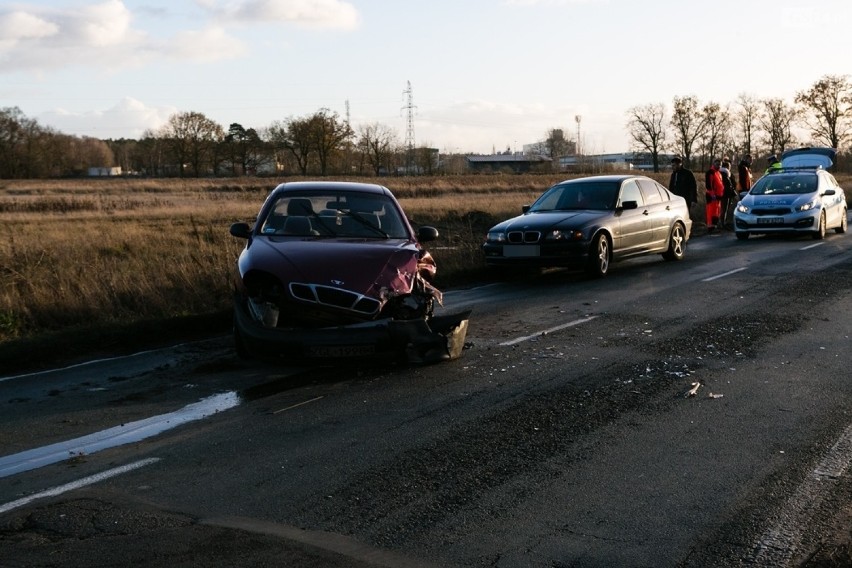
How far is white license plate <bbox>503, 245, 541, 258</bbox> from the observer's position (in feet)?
49.1

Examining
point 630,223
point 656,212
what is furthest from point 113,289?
point 656,212

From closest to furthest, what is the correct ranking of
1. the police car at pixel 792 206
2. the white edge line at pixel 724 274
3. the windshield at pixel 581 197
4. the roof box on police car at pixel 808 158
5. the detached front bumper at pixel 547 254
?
the white edge line at pixel 724 274, the detached front bumper at pixel 547 254, the windshield at pixel 581 197, the police car at pixel 792 206, the roof box on police car at pixel 808 158

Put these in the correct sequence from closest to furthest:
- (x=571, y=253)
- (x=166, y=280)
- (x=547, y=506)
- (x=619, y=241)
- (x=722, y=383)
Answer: (x=547, y=506) → (x=722, y=383) → (x=166, y=280) → (x=571, y=253) → (x=619, y=241)

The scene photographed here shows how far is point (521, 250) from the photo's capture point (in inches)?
592

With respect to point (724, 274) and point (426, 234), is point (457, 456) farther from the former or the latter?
point (724, 274)

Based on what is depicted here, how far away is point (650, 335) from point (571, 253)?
5265mm

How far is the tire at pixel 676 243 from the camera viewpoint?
17719 millimetres

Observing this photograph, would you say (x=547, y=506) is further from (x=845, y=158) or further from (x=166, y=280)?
(x=845, y=158)

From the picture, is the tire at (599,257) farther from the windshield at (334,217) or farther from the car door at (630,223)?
the windshield at (334,217)

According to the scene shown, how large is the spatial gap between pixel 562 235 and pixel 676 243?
12.8 feet

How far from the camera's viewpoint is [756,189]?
23.1 m

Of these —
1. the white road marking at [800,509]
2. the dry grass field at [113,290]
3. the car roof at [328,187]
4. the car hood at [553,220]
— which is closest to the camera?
the white road marking at [800,509]

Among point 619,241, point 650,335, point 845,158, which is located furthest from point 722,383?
point 845,158

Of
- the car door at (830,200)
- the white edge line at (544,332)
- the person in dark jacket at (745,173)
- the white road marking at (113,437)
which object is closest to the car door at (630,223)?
the white edge line at (544,332)
